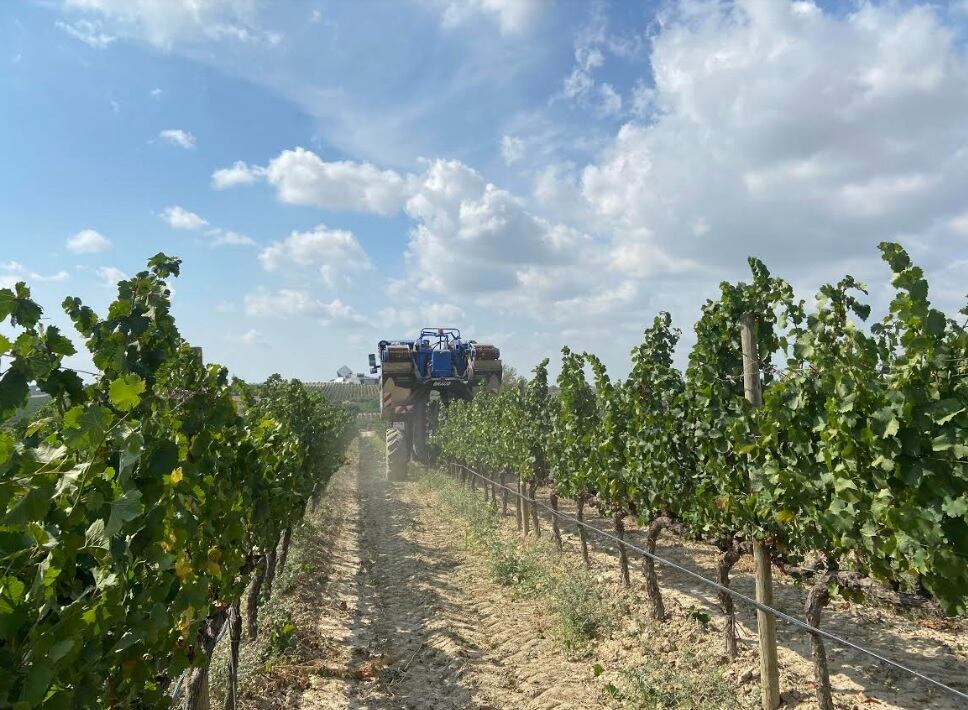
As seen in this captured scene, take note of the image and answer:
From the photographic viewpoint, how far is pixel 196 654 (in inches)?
120

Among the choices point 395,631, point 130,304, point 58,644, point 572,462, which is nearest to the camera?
point 58,644

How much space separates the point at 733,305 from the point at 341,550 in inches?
321

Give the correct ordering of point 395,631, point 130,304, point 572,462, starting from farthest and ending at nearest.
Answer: point 572,462 → point 395,631 → point 130,304

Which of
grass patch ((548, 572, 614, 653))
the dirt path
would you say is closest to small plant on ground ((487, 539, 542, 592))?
the dirt path

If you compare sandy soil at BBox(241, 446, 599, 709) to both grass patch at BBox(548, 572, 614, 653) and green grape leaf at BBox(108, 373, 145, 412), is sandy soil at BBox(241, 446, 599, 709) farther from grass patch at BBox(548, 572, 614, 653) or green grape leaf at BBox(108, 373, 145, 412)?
green grape leaf at BBox(108, 373, 145, 412)

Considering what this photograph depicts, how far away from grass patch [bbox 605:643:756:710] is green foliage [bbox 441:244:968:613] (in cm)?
107

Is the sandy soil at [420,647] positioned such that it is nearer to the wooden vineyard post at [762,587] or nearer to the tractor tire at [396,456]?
the wooden vineyard post at [762,587]

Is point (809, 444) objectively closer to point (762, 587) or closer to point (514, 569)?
point (762, 587)

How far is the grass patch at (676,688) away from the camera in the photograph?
4496 mm

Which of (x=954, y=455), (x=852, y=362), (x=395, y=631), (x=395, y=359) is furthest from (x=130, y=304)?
(x=395, y=359)

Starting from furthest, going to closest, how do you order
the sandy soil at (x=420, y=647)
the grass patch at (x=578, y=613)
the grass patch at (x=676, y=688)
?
the grass patch at (x=578, y=613), the sandy soil at (x=420, y=647), the grass patch at (x=676, y=688)

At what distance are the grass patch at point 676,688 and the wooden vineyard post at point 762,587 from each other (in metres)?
0.18

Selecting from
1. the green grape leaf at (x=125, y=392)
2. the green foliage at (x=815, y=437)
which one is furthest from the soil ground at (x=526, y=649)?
the green grape leaf at (x=125, y=392)

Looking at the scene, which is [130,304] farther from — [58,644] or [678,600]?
[678,600]
